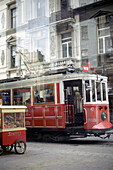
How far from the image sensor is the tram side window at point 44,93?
376 inches

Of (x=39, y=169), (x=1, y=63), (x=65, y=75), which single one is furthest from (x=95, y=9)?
(x=39, y=169)

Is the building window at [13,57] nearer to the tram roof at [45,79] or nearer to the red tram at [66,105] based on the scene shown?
the tram roof at [45,79]

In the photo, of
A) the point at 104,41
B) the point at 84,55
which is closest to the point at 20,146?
the point at 84,55

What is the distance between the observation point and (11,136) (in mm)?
6902

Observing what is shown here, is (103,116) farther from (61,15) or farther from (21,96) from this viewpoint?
(61,15)

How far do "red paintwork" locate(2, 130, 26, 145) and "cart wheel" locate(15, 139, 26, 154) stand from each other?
117 mm

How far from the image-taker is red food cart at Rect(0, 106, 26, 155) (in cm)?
679

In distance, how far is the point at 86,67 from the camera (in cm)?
872

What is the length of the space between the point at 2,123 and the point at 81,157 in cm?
222

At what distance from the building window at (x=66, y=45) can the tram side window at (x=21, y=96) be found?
2.55m

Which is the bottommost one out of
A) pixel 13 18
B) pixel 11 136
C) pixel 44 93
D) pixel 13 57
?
pixel 11 136

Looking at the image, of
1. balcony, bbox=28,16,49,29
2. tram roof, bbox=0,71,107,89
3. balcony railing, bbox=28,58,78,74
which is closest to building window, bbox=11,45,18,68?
balcony railing, bbox=28,58,78,74

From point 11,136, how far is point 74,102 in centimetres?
339

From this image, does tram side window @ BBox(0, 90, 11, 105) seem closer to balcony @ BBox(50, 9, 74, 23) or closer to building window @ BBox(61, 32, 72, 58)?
building window @ BBox(61, 32, 72, 58)
